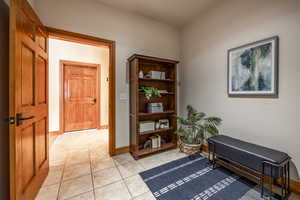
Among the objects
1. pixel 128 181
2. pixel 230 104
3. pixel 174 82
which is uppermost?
pixel 174 82

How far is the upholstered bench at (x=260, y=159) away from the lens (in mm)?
1297

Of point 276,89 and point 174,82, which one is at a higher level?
point 174,82

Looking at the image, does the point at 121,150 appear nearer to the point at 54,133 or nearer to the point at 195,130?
the point at 195,130

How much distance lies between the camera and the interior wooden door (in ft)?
3.34

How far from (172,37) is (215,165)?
283cm

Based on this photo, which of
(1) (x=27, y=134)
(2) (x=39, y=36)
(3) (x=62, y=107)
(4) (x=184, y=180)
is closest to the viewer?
(1) (x=27, y=134)

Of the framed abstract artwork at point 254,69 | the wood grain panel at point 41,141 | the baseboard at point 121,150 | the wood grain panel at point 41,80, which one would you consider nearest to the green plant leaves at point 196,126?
the framed abstract artwork at point 254,69

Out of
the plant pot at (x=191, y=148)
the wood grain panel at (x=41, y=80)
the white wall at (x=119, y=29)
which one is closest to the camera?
the wood grain panel at (x=41, y=80)

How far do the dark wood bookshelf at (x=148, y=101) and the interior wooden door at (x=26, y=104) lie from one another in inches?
50.9

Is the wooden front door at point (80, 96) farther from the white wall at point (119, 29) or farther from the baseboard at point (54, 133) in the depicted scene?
the white wall at point (119, 29)

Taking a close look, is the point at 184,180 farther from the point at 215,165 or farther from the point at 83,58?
the point at 83,58

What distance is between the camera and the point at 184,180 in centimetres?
165

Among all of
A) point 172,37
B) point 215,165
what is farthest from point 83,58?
point 215,165

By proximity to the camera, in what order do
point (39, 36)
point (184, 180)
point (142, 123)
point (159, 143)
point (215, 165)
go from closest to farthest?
point (39, 36) < point (184, 180) < point (215, 165) < point (142, 123) < point (159, 143)
